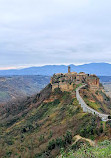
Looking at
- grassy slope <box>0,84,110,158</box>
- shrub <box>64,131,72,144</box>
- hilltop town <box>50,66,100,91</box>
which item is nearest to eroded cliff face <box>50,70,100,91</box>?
hilltop town <box>50,66,100,91</box>

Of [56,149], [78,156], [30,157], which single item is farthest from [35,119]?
[78,156]

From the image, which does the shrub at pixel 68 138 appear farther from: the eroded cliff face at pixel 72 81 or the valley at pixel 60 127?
the eroded cliff face at pixel 72 81

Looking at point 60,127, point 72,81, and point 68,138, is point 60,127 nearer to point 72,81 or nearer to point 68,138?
point 68,138

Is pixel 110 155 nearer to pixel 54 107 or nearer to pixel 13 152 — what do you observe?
pixel 13 152

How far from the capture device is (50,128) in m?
29.4

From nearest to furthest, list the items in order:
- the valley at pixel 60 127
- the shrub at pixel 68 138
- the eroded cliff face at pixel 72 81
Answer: the valley at pixel 60 127, the shrub at pixel 68 138, the eroded cliff face at pixel 72 81

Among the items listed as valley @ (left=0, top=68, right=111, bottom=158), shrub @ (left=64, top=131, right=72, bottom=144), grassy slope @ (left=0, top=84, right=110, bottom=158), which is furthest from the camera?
grassy slope @ (left=0, top=84, right=110, bottom=158)

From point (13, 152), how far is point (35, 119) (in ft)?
44.2

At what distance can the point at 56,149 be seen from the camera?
1988cm

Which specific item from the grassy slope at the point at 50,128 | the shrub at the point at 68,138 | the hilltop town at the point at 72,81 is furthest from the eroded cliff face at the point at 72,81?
the shrub at the point at 68,138

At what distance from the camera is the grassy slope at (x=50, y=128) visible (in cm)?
2016

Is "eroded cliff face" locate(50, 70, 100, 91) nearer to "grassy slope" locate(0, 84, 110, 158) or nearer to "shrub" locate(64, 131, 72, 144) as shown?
"grassy slope" locate(0, 84, 110, 158)

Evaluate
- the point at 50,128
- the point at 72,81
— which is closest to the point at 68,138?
the point at 50,128

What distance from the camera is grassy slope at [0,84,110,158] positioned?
20.2 meters
